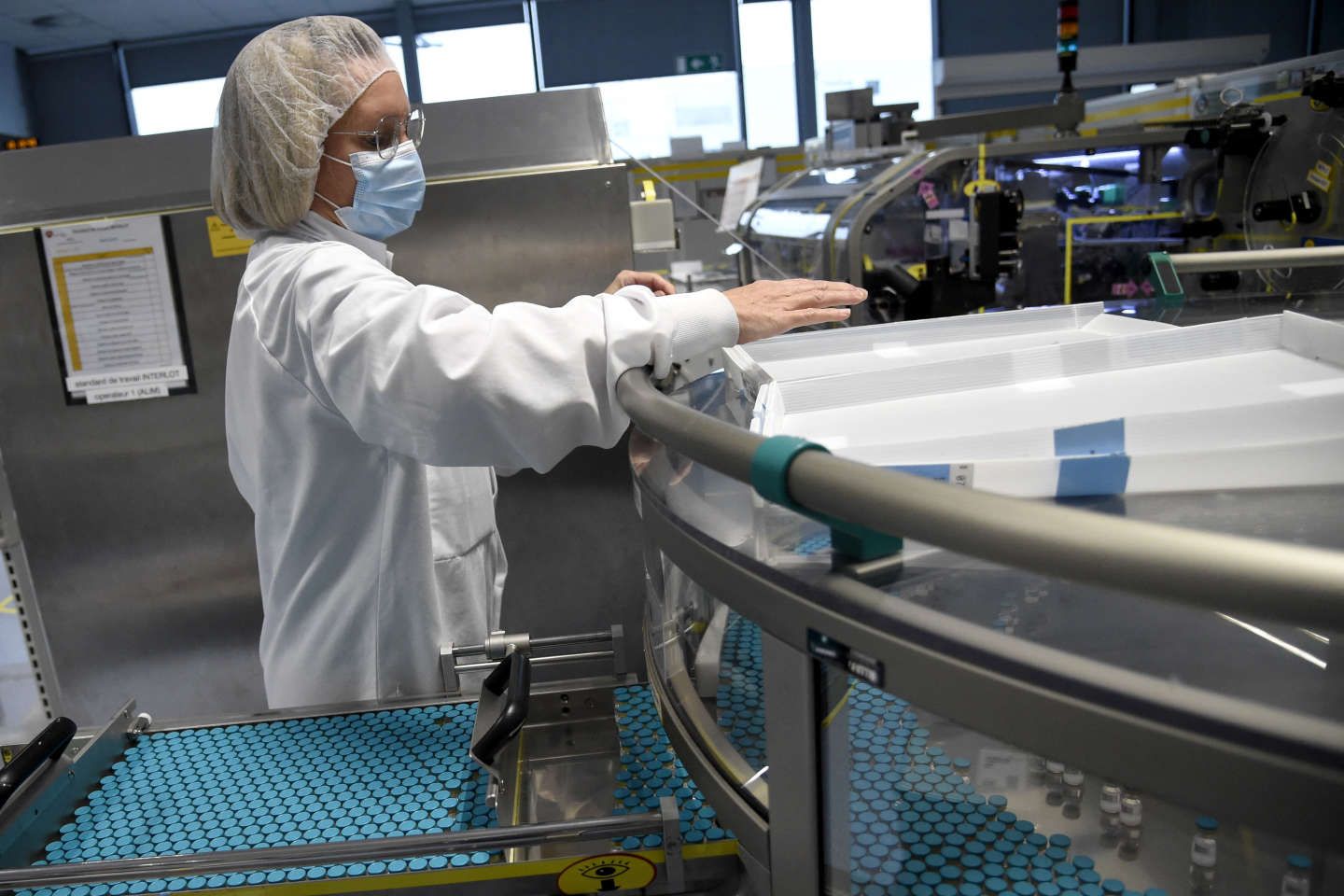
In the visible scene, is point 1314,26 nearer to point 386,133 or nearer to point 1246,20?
point 1246,20

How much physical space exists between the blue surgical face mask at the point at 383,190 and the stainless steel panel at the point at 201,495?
0.59 metres

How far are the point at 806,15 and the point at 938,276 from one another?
716 centimetres

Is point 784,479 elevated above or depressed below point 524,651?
above

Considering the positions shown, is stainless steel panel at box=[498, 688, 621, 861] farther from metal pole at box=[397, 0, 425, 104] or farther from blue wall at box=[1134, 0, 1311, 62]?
blue wall at box=[1134, 0, 1311, 62]

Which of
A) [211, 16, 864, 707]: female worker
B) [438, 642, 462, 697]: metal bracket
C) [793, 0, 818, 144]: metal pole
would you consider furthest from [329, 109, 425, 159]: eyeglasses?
[793, 0, 818, 144]: metal pole

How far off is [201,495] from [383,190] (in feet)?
3.84

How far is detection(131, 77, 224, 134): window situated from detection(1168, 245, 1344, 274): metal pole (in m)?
10.9

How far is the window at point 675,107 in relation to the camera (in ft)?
32.8

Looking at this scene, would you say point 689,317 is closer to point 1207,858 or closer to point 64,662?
point 1207,858

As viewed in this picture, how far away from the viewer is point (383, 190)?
4.45ft

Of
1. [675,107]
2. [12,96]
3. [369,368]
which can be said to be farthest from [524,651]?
[12,96]

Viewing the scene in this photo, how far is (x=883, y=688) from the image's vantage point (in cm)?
55

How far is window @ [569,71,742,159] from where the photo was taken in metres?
9.99

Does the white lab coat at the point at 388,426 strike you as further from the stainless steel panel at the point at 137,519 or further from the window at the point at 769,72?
the window at the point at 769,72
